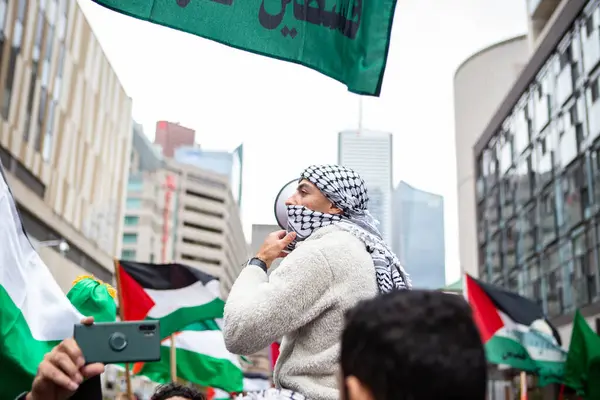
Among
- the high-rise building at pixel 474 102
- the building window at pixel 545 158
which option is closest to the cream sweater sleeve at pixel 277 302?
the building window at pixel 545 158

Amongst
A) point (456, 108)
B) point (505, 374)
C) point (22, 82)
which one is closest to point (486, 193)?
point (505, 374)

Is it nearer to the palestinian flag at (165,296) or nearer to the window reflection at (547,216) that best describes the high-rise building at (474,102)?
the window reflection at (547,216)

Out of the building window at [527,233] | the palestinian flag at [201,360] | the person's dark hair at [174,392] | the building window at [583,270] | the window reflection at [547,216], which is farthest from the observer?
the building window at [527,233]

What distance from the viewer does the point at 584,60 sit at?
3594cm

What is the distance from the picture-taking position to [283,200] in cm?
338

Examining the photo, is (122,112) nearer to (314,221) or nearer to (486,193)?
(486,193)

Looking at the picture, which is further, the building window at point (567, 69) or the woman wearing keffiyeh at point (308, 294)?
the building window at point (567, 69)

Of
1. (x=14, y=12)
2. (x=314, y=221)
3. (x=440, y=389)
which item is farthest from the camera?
(x=14, y=12)

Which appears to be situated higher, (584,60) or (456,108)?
(456,108)

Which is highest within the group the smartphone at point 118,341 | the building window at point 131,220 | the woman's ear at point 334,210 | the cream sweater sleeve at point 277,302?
the building window at point 131,220

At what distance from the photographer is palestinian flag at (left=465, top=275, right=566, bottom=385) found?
45.5 ft

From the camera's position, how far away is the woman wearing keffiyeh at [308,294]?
8.77ft

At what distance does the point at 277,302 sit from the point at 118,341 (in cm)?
80

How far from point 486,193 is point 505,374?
11.9 meters
